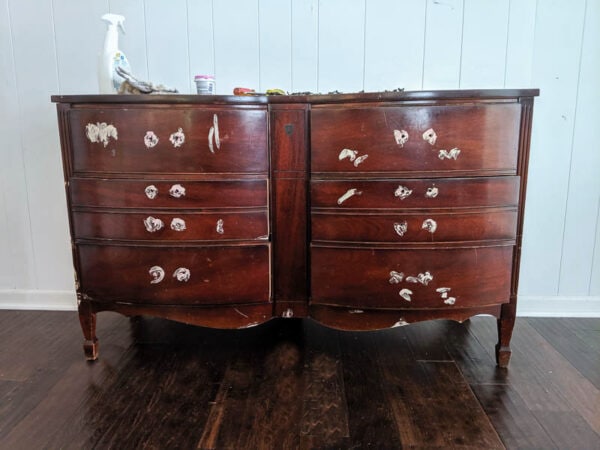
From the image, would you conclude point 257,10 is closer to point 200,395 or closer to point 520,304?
point 200,395

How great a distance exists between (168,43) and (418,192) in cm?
121

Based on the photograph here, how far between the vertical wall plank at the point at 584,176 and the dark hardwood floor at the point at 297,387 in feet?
0.72

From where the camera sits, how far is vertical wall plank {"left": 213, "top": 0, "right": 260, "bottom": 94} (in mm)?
1747

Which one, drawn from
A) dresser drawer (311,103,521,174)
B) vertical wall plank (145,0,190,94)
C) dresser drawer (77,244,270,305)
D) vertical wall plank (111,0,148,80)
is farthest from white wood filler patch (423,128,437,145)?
vertical wall plank (111,0,148,80)

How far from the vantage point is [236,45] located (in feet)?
5.80

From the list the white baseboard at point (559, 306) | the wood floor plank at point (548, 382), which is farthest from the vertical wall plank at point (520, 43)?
the wood floor plank at point (548, 382)

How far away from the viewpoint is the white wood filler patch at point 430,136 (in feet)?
4.15

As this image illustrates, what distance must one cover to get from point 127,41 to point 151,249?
97cm

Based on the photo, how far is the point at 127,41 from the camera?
1.79 meters

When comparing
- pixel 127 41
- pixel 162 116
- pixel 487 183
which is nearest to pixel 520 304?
pixel 487 183

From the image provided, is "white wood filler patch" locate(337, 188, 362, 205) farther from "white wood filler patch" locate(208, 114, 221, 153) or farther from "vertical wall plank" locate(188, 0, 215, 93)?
"vertical wall plank" locate(188, 0, 215, 93)

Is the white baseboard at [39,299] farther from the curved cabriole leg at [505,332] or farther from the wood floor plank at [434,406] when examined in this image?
the curved cabriole leg at [505,332]

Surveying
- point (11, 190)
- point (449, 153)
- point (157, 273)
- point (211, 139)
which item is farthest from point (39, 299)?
point (449, 153)

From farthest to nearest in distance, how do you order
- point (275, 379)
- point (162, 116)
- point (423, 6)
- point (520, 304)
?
point (520, 304) < point (423, 6) < point (275, 379) < point (162, 116)
